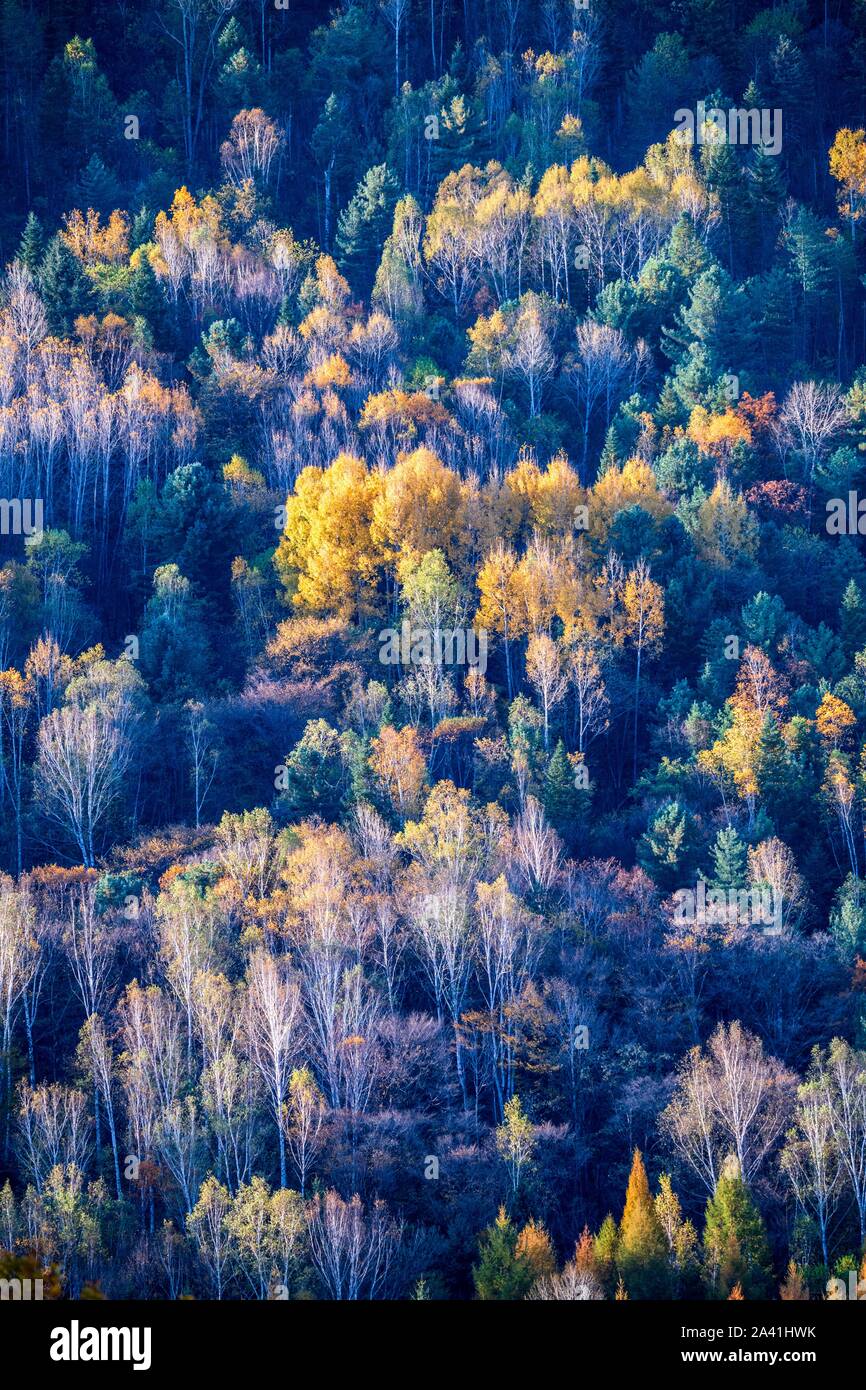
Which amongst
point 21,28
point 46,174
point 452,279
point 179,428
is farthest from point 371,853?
point 21,28

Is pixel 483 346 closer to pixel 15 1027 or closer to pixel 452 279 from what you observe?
pixel 452 279

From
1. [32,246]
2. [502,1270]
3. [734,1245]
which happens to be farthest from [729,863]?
[32,246]

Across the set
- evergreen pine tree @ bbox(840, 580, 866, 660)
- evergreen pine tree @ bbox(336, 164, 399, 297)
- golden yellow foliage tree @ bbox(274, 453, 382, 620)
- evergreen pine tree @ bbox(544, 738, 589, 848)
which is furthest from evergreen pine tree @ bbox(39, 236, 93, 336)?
evergreen pine tree @ bbox(840, 580, 866, 660)

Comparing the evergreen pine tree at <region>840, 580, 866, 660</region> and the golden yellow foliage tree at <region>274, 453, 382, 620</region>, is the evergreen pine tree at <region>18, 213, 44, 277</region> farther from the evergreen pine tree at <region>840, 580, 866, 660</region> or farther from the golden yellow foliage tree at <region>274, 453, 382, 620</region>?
the evergreen pine tree at <region>840, 580, 866, 660</region>

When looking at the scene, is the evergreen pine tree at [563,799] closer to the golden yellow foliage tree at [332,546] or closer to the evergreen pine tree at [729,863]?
the evergreen pine tree at [729,863]

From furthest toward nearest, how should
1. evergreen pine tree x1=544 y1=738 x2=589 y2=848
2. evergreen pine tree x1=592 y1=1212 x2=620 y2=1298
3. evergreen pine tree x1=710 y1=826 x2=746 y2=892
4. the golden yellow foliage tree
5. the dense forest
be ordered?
the golden yellow foliage tree → evergreen pine tree x1=544 y1=738 x2=589 y2=848 → evergreen pine tree x1=710 y1=826 x2=746 y2=892 → the dense forest → evergreen pine tree x1=592 y1=1212 x2=620 y2=1298

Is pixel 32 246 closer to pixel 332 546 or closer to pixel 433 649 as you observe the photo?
pixel 332 546

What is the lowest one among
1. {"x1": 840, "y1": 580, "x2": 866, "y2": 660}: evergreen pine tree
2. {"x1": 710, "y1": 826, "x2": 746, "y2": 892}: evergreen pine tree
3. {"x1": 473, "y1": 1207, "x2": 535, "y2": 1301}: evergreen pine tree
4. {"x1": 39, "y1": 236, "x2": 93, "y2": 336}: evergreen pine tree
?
{"x1": 473, "y1": 1207, "x2": 535, "y2": 1301}: evergreen pine tree

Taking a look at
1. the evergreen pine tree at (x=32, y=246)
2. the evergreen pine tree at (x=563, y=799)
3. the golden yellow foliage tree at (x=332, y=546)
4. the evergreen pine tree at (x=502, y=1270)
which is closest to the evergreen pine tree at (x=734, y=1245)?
the evergreen pine tree at (x=502, y=1270)
